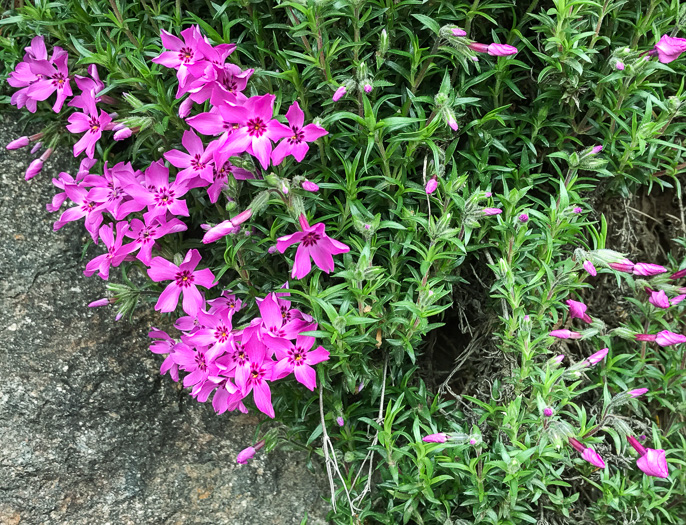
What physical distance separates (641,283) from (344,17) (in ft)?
4.58

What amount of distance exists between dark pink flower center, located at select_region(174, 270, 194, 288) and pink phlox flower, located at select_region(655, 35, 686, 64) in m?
1.64

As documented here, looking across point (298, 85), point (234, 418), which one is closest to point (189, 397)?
point (234, 418)

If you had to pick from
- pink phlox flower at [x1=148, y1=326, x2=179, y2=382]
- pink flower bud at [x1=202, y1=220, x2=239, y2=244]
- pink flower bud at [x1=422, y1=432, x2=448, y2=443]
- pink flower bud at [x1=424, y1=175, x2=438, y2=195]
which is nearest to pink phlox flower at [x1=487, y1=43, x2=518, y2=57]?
pink flower bud at [x1=424, y1=175, x2=438, y2=195]

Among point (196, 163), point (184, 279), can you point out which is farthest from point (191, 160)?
point (184, 279)

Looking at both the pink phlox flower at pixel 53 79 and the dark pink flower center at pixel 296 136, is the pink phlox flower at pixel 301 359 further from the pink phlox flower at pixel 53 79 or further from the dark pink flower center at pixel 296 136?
the pink phlox flower at pixel 53 79

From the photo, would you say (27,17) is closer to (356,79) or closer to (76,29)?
(76,29)

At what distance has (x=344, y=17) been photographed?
1.86 metres

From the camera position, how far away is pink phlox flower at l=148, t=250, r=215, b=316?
184cm

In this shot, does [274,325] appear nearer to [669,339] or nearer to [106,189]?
[106,189]

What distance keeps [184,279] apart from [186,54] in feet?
2.27

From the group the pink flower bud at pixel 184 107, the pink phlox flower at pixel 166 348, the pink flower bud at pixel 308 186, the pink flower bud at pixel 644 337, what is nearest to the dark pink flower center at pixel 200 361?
the pink phlox flower at pixel 166 348

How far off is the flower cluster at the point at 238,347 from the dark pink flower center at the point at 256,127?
0.48 m

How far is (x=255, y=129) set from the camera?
1.61 meters

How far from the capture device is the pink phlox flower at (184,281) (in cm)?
184
